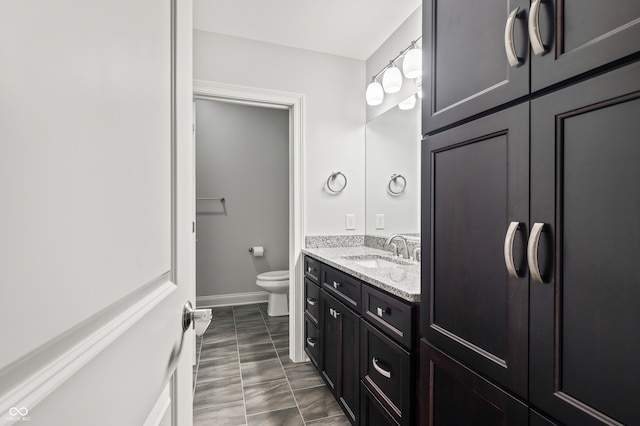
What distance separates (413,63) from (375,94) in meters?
0.48

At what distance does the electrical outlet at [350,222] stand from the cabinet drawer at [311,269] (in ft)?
1.54

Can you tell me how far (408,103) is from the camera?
2.22m

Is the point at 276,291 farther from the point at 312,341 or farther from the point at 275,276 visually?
the point at 312,341

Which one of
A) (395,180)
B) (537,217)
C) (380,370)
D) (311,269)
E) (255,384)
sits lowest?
(255,384)

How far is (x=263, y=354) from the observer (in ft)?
8.46

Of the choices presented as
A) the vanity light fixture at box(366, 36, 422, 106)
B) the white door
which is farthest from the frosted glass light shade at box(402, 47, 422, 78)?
the white door

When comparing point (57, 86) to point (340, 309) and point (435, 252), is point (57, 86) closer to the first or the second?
point (435, 252)

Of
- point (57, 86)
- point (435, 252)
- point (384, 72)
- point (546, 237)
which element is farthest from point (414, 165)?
point (57, 86)

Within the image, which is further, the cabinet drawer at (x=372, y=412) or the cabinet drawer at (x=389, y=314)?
the cabinet drawer at (x=372, y=412)

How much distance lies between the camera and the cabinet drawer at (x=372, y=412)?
129cm

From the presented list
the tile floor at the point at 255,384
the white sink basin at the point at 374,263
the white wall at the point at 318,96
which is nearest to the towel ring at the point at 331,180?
the white wall at the point at 318,96

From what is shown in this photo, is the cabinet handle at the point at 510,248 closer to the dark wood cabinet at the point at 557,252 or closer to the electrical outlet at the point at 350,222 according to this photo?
the dark wood cabinet at the point at 557,252

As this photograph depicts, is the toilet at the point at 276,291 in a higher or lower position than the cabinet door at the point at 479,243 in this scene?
lower

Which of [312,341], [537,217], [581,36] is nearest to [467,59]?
[581,36]
